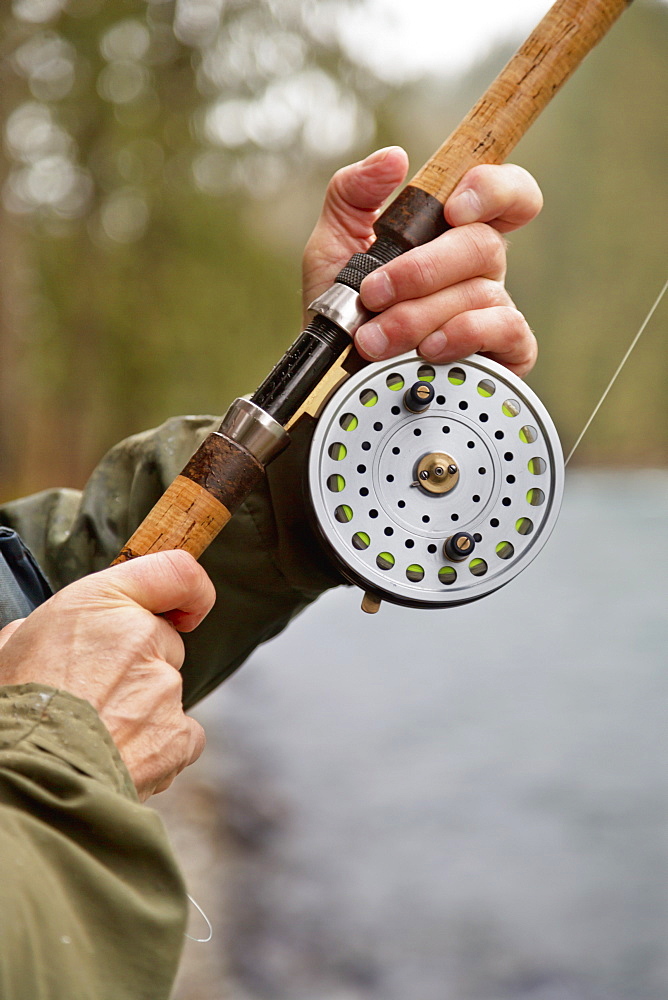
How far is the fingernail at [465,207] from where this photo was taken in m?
0.78

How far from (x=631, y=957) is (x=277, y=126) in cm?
552

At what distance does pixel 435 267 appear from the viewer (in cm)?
Answer: 77

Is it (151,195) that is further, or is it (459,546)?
(151,195)

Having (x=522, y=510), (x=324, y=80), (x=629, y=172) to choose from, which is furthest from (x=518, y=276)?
(x=324, y=80)

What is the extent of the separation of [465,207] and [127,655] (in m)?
0.49

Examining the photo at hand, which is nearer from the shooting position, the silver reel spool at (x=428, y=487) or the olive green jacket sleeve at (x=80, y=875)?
the olive green jacket sleeve at (x=80, y=875)

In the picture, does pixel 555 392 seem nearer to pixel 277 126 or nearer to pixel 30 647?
pixel 30 647

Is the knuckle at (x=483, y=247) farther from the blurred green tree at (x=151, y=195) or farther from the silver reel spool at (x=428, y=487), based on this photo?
the blurred green tree at (x=151, y=195)

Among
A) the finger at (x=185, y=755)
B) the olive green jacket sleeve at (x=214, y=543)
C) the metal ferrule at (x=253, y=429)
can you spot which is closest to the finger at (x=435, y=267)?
the metal ferrule at (x=253, y=429)

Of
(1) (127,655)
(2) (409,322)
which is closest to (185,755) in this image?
(1) (127,655)

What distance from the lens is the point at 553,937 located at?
65.7 inches

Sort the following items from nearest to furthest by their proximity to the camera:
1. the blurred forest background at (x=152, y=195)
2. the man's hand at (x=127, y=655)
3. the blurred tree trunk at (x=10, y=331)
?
the man's hand at (x=127, y=655)
the blurred tree trunk at (x=10, y=331)
the blurred forest background at (x=152, y=195)

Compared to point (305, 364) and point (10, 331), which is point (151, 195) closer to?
point (10, 331)

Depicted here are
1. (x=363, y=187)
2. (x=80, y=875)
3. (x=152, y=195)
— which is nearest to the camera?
(x=80, y=875)
